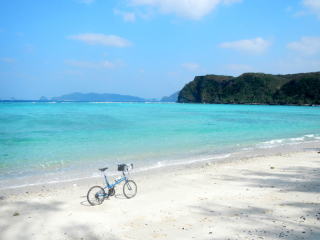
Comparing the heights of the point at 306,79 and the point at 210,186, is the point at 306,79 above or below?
above

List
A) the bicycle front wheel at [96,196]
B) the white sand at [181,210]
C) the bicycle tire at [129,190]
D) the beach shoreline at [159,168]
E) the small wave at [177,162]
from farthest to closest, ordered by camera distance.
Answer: the small wave at [177,162]
the beach shoreline at [159,168]
the bicycle tire at [129,190]
the bicycle front wheel at [96,196]
the white sand at [181,210]

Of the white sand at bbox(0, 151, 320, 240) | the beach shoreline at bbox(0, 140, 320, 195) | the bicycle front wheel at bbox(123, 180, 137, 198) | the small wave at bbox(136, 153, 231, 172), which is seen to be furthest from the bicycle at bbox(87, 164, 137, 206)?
the small wave at bbox(136, 153, 231, 172)

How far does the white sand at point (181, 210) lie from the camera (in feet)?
21.9

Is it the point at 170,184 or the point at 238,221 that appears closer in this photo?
the point at 238,221

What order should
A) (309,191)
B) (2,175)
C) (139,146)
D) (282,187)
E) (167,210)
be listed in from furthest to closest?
(139,146), (2,175), (282,187), (309,191), (167,210)

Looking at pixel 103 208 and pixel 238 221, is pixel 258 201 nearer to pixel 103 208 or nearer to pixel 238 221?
pixel 238 221

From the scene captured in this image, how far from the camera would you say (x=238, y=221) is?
7.11 metres

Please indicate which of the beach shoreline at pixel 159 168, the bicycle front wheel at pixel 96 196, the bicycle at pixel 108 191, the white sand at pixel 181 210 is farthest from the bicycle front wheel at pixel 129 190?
the beach shoreline at pixel 159 168

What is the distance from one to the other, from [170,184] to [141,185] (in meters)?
1.08

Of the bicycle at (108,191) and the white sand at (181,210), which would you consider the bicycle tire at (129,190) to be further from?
the white sand at (181,210)

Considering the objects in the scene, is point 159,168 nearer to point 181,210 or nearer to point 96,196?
point 96,196

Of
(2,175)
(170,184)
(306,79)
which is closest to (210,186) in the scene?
(170,184)

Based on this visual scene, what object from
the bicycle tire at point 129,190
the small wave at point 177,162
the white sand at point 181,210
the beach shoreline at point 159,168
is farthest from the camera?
the small wave at point 177,162

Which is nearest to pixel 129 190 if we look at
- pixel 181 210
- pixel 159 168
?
pixel 181 210
